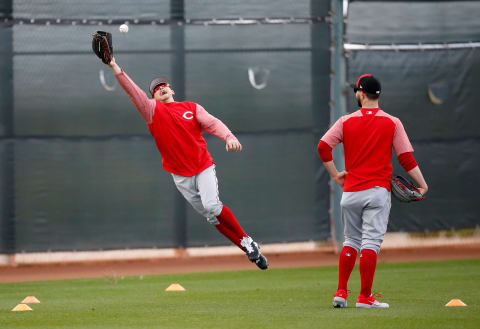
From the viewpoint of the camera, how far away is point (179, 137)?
8.65 metres

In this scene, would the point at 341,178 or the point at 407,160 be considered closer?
the point at 407,160

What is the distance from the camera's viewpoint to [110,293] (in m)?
9.90

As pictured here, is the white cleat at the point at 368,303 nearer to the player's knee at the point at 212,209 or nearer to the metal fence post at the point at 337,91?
the player's knee at the point at 212,209

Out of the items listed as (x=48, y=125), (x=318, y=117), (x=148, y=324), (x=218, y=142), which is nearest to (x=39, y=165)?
(x=48, y=125)

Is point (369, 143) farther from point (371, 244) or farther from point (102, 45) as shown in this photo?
point (102, 45)

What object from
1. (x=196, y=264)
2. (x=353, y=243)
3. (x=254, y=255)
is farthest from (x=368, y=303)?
(x=196, y=264)

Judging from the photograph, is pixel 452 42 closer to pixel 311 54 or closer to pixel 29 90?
pixel 311 54

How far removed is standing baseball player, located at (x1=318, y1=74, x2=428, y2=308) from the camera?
7664 millimetres

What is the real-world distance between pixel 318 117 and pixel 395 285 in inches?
192

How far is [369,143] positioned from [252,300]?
2124mm

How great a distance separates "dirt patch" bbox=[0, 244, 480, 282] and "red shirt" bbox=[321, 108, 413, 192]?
5272mm

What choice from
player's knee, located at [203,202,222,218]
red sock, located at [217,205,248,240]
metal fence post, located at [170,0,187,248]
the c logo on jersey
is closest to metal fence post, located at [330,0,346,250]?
metal fence post, located at [170,0,187,248]

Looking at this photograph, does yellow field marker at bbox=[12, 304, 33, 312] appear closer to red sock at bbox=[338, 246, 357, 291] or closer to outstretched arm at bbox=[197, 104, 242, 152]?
outstretched arm at bbox=[197, 104, 242, 152]

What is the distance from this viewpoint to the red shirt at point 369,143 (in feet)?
25.2
